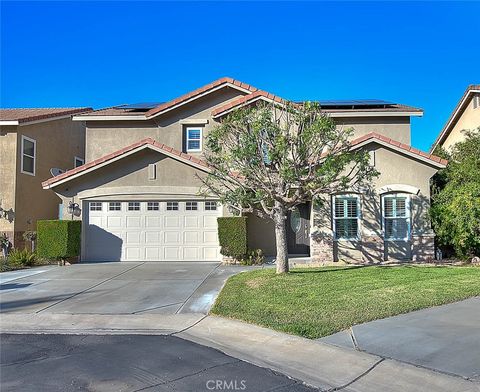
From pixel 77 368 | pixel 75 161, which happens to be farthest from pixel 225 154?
pixel 75 161

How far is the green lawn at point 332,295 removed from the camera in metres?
7.53

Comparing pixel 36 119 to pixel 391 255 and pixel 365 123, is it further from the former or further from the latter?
pixel 391 255

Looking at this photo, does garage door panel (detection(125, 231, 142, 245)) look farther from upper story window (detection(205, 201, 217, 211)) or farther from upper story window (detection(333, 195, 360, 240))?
upper story window (detection(333, 195, 360, 240))

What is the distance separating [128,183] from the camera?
16516 mm

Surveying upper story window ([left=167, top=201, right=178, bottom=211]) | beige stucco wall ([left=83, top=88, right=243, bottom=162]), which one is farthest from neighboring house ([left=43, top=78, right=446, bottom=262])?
beige stucco wall ([left=83, top=88, right=243, bottom=162])

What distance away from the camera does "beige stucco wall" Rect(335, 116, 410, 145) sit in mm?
18734

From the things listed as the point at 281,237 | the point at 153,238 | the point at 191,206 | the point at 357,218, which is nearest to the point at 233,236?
the point at 191,206

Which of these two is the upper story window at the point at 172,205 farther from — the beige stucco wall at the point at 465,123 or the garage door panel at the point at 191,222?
the beige stucco wall at the point at 465,123

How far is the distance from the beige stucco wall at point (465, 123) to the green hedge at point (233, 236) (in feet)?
42.1

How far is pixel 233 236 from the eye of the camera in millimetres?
15227

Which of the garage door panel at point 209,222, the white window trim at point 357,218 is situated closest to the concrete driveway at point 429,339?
the white window trim at point 357,218

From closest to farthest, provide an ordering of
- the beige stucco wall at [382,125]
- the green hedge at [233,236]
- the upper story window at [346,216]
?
the green hedge at [233,236] → the upper story window at [346,216] → the beige stucco wall at [382,125]

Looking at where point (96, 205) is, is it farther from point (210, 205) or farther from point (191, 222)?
point (210, 205)

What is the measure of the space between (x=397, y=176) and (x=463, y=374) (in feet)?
37.3
